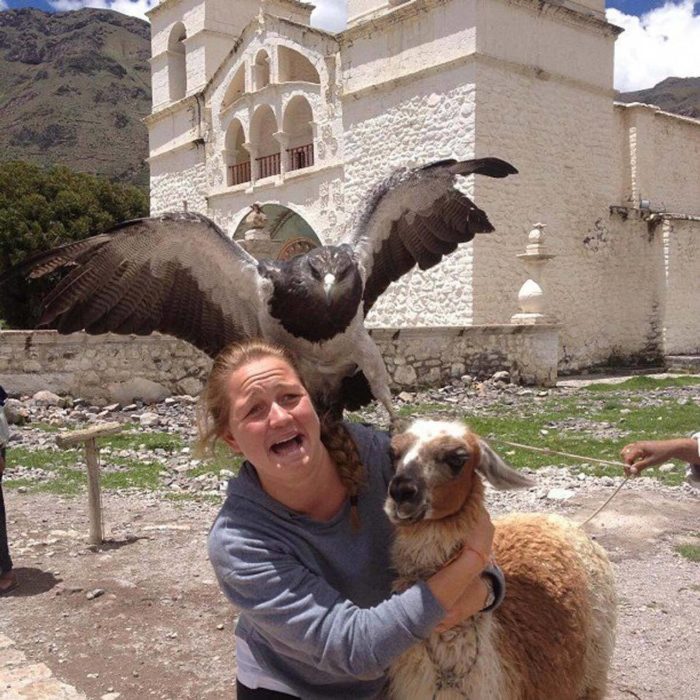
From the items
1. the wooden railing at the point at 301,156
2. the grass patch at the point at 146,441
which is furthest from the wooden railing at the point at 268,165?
the grass patch at the point at 146,441

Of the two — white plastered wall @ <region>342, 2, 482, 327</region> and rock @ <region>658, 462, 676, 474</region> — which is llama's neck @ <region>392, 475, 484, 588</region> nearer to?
rock @ <region>658, 462, 676, 474</region>

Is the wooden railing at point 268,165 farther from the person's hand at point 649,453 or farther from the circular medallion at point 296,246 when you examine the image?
→ the person's hand at point 649,453

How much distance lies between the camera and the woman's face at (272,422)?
5.54 feet

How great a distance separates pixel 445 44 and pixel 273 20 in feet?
20.8

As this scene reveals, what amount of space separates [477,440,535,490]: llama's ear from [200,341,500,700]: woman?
0.35 ft

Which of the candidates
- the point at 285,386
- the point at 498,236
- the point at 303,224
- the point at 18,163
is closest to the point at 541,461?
the point at 285,386

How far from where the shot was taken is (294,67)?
21.0m

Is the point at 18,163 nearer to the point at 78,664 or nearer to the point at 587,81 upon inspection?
the point at 587,81

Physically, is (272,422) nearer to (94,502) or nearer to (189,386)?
(94,502)

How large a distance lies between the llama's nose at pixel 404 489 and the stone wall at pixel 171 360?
9924mm

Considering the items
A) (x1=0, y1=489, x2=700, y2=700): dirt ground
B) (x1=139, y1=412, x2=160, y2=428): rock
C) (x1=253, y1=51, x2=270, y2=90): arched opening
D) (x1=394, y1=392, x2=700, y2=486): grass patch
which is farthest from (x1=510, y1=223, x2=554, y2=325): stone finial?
(x1=253, y1=51, x2=270, y2=90): arched opening

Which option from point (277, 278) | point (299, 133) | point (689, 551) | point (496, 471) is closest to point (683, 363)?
point (299, 133)

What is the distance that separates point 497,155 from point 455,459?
14880 mm

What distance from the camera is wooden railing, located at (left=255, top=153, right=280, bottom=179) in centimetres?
2152
